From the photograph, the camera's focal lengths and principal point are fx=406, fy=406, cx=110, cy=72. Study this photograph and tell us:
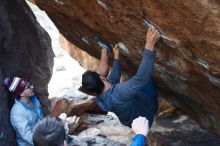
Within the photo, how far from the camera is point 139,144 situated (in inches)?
143

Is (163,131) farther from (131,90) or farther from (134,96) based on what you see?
(131,90)

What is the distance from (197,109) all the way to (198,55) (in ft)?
8.40

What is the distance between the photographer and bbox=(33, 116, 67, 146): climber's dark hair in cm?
331

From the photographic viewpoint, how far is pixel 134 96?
17.6 feet

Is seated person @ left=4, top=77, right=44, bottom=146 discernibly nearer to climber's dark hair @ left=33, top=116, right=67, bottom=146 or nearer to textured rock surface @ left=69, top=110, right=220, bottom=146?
climber's dark hair @ left=33, top=116, right=67, bottom=146

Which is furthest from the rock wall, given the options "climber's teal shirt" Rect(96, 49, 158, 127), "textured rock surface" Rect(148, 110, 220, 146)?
"textured rock surface" Rect(148, 110, 220, 146)

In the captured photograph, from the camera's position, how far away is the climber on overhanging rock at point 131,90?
498 centimetres

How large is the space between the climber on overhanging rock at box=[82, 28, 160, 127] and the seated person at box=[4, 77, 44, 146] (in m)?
0.82

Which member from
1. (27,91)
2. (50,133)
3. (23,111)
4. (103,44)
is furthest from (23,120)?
(50,133)

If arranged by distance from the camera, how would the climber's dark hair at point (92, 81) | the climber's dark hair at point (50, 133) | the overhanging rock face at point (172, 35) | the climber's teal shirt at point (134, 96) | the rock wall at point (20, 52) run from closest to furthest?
the climber's dark hair at point (50, 133), the overhanging rock face at point (172, 35), the climber's teal shirt at point (134, 96), the climber's dark hair at point (92, 81), the rock wall at point (20, 52)

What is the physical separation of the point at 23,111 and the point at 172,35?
231 cm

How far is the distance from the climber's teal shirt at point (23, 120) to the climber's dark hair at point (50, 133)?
6.80ft

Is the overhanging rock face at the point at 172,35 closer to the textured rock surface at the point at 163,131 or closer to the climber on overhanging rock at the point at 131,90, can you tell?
the climber on overhanging rock at the point at 131,90

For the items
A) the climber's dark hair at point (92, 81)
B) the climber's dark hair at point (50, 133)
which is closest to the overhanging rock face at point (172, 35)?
the climber's dark hair at point (92, 81)
